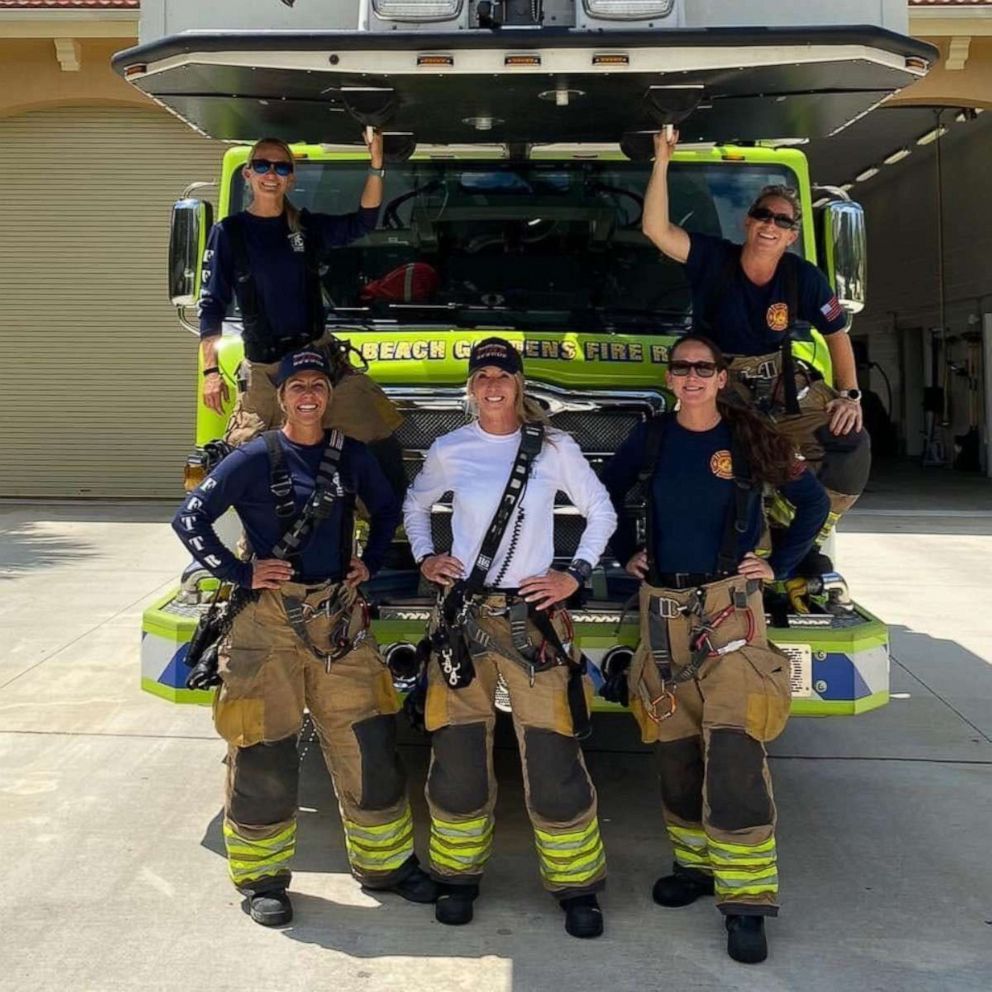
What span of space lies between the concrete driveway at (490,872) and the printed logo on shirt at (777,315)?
6.11ft

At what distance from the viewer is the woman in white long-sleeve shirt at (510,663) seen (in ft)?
13.1

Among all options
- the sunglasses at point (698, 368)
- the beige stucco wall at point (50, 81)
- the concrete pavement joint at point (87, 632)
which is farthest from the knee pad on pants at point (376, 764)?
the beige stucco wall at point (50, 81)

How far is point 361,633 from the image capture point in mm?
4184

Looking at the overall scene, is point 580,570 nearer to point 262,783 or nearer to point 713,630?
point 713,630

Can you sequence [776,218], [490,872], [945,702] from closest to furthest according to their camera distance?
[776,218], [490,872], [945,702]

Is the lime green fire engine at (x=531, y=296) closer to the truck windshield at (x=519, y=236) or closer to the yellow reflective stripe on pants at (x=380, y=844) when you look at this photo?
the truck windshield at (x=519, y=236)

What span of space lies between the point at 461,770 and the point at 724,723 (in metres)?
0.82

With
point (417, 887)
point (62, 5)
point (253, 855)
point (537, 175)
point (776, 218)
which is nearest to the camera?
point (253, 855)

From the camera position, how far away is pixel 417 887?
13.7ft

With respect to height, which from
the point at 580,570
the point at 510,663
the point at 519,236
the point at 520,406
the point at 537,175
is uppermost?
the point at 537,175

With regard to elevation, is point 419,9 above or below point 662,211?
above

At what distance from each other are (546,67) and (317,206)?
6.43 feet

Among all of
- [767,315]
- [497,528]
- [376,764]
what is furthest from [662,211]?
[376,764]

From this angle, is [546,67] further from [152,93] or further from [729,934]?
[729,934]
